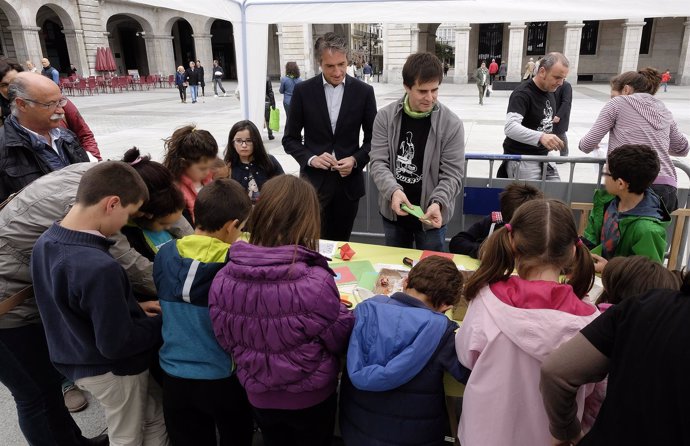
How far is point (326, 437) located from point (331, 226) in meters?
2.15

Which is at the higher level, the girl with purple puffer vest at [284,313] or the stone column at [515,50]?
the stone column at [515,50]

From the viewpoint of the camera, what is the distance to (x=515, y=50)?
27703 mm

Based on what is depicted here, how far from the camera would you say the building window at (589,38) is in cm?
3175

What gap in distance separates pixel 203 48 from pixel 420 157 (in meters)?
33.1

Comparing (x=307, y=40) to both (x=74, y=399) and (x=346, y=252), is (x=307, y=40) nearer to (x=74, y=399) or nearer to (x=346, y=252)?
(x=346, y=252)

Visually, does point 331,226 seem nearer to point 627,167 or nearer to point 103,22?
point 627,167

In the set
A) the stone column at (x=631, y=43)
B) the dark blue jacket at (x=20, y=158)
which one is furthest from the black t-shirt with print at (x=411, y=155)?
the stone column at (x=631, y=43)

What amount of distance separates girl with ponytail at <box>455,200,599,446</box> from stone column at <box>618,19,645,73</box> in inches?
1220

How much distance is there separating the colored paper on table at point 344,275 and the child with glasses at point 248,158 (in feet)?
3.69

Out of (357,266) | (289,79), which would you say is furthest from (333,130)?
(289,79)

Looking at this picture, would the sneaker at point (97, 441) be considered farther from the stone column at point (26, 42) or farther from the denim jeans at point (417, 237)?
the stone column at point (26, 42)

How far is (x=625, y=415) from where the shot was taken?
111 cm

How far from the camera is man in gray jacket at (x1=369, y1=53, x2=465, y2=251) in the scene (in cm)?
295

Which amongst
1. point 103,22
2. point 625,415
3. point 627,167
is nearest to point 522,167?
point 627,167
